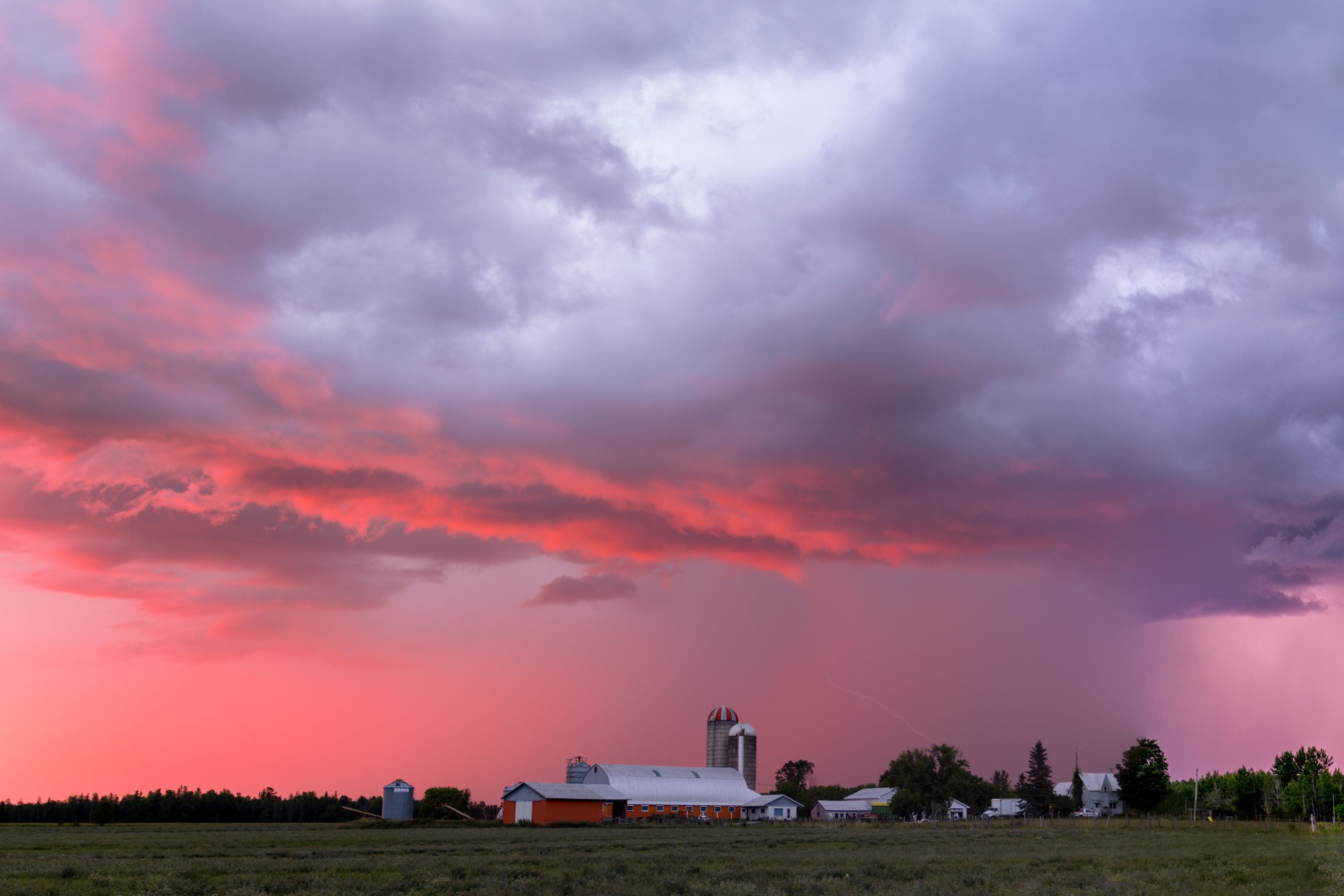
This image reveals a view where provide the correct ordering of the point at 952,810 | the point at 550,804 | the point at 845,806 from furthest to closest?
1. the point at 845,806
2. the point at 952,810
3. the point at 550,804

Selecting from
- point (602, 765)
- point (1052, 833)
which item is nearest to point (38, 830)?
point (602, 765)

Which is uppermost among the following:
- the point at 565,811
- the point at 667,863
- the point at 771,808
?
the point at 667,863

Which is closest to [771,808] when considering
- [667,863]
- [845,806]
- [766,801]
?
[766,801]

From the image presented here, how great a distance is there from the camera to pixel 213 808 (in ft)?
524

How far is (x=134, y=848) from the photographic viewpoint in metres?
60.1

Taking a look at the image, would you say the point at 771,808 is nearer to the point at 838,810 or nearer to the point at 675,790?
the point at 675,790

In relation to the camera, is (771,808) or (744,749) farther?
(744,749)

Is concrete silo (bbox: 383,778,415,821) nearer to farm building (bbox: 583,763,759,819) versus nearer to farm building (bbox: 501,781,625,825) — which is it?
farm building (bbox: 501,781,625,825)

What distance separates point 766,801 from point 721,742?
83.3ft

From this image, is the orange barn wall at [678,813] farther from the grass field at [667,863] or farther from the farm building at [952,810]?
the grass field at [667,863]

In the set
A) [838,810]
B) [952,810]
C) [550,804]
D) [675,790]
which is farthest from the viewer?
[838,810]

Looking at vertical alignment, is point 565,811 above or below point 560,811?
below

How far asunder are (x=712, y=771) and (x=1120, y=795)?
6717 centimetres

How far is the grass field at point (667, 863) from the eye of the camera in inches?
1475
